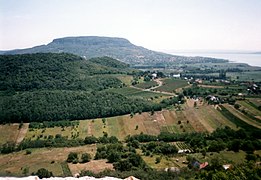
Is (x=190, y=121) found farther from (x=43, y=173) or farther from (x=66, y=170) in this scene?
(x=43, y=173)

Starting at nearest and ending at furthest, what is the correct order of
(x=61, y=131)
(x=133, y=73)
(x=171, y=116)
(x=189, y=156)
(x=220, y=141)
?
(x=189, y=156), (x=220, y=141), (x=61, y=131), (x=171, y=116), (x=133, y=73)

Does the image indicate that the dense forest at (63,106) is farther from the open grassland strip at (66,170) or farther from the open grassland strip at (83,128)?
the open grassland strip at (66,170)

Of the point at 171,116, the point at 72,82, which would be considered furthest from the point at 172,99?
the point at 72,82

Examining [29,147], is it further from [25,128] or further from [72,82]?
[72,82]

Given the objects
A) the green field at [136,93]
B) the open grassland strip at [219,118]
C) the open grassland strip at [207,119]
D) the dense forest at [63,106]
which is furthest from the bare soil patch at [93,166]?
the green field at [136,93]

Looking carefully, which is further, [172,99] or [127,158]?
[172,99]

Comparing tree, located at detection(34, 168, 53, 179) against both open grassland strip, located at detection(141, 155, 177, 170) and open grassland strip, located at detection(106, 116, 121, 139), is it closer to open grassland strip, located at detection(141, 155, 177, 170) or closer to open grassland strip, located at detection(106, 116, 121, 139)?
open grassland strip, located at detection(141, 155, 177, 170)

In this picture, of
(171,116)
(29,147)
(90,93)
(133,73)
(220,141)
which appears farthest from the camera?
(133,73)
